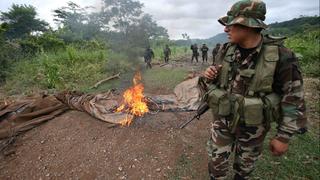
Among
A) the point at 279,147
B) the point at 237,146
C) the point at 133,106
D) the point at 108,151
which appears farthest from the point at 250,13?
the point at 133,106

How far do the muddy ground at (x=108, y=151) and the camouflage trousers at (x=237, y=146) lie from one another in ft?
2.87

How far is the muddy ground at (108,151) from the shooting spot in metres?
3.31

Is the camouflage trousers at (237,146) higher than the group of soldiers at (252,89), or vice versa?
the group of soldiers at (252,89)

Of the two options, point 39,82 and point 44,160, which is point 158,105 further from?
point 39,82

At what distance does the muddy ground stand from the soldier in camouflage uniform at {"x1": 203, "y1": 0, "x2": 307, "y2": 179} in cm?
117

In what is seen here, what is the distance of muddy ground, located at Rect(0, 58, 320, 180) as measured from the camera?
10.9 feet

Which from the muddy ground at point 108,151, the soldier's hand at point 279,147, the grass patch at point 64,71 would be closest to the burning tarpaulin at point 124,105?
the muddy ground at point 108,151

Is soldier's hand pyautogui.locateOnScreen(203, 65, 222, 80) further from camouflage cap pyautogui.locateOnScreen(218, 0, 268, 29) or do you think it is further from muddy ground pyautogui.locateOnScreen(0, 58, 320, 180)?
muddy ground pyautogui.locateOnScreen(0, 58, 320, 180)

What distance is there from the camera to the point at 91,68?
1156 cm

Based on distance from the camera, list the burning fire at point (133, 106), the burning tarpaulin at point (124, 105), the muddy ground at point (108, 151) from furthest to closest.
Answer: the burning tarpaulin at point (124, 105), the burning fire at point (133, 106), the muddy ground at point (108, 151)

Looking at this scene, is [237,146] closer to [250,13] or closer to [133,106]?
[250,13]

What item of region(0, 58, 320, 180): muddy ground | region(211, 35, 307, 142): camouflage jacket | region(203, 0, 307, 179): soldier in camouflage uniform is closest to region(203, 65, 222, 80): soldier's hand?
region(203, 0, 307, 179): soldier in camouflage uniform

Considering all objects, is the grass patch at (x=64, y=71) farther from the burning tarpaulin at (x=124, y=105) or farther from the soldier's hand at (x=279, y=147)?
the soldier's hand at (x=279, y=147)

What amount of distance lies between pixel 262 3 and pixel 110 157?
267cm
